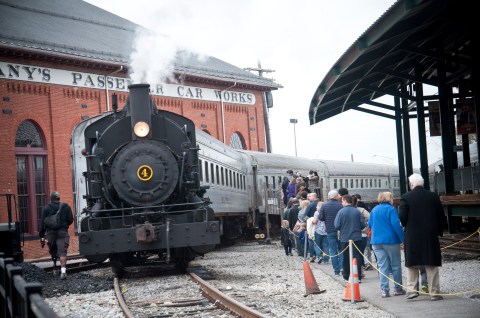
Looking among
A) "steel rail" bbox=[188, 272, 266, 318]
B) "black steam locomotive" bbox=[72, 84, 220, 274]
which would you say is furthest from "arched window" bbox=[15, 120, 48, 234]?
"steel rail" bbox=[188, 272, 266, 318]

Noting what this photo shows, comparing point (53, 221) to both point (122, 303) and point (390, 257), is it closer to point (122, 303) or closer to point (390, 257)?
point (122, 303)

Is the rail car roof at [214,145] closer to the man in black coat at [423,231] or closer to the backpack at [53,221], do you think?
the backpack at [53,221]

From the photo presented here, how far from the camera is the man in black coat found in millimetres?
10648

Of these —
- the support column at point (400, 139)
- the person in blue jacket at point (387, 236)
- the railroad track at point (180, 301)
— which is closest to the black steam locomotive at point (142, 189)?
the railroad track at point (180, 301)

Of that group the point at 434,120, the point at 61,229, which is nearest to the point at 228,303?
the point at 61,229

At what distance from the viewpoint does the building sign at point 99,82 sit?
31.4 meters

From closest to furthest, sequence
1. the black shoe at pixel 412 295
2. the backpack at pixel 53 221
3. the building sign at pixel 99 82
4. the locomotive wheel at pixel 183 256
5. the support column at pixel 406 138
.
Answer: the black shoe at pixel 412 295 < the locomotive wheel at pixel 183 256 < the backpack at pixel 53 221 < the support column at pixel 406 138 < the building sign at pixel 99 82

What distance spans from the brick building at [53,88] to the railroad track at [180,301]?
15928mm

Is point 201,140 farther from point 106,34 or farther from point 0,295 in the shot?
point 106,34

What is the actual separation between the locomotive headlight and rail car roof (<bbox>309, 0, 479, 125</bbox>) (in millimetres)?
4497

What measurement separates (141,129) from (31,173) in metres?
18.4

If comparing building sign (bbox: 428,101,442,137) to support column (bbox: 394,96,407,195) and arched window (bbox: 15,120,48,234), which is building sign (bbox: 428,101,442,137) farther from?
arched window (bbox: 15,120,48,234)

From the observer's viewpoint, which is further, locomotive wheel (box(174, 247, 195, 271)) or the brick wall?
the brick wall

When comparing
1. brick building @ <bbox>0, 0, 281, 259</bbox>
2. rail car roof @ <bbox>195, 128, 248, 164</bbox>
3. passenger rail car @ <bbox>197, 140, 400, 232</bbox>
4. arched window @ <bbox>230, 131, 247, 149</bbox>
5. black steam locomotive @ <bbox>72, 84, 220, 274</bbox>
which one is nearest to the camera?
black steam locomotive @ <bbox>72, 84, 220, 274</bbox>
